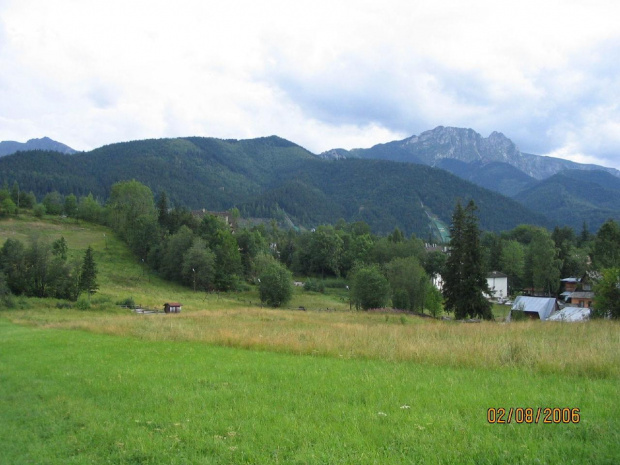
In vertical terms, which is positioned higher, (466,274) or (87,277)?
(466,274)

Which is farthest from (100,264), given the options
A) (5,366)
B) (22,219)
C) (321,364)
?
(321,364)

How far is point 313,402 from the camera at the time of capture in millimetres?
8180

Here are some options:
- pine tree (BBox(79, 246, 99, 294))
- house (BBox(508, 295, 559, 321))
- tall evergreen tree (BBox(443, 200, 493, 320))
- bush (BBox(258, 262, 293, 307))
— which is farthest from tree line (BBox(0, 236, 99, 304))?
house (BBox(508, 295, 559, 321))

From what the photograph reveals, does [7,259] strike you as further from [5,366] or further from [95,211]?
[95,211]

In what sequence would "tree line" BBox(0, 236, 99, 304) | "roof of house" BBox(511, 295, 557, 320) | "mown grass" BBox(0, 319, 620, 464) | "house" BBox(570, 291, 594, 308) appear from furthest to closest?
"house" BBox(570, 291, 594, 308)
"tree line" BBox(0, 236, 99, 304)
"roof of house" BBox(511, 295, 557, 320)
"mown grass" BBox(0, 319, 620, 464)

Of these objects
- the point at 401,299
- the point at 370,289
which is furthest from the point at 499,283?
the point at 370,289

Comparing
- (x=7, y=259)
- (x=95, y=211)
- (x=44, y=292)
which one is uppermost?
(x=95, y=211)

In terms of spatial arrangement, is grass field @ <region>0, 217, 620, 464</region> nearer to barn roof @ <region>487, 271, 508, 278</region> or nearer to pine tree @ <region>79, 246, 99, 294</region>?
pine tree @ <region>79, 246, 99, 294</region>

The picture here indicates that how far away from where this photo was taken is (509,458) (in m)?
5.29

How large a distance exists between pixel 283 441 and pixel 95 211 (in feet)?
469

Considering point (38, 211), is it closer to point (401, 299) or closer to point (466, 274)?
point (401, 299)
